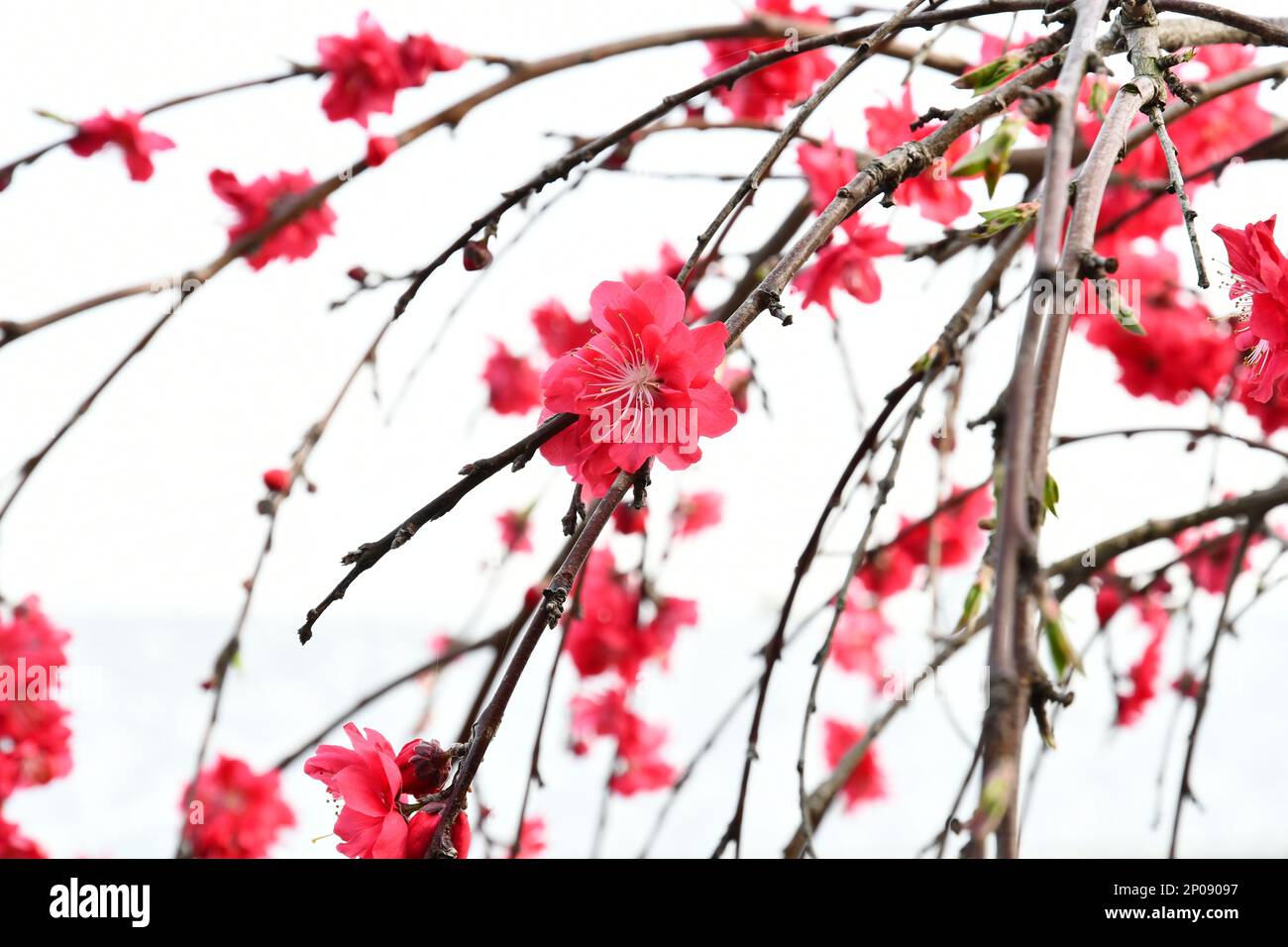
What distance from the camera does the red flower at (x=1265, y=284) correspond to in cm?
61

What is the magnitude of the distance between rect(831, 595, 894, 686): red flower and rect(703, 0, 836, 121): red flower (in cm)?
88

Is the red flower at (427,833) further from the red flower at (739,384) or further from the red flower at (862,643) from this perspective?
the red flower at (862,643)

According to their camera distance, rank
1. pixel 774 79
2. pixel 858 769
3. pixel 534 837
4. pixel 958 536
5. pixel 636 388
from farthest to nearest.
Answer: pixel 858 769
pixel 958 536
pixel 534 837
pixel 774 79
pixel 636 388

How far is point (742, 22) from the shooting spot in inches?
44.4

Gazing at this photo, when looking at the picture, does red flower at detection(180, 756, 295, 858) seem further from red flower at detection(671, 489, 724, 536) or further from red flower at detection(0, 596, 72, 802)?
red flower at detection(671, 489, 724, 536)

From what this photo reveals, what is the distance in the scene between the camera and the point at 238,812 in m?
1.37

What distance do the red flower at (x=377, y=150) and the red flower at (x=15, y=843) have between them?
0.94 meters

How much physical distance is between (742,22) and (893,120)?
0.78 ft

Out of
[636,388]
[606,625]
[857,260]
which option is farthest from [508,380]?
[636,388]

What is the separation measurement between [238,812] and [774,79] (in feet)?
3.63

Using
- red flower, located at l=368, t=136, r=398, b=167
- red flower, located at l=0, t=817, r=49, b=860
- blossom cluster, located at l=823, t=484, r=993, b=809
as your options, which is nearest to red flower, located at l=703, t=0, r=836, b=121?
red flower, located at l=368, t=136, r=398, b=167

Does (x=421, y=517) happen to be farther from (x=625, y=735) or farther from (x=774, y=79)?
(x=625, y=735)

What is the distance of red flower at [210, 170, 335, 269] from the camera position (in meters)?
1.29
